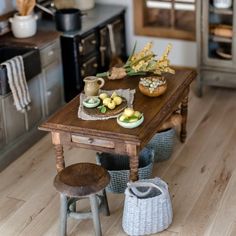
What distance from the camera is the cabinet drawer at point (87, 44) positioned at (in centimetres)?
471

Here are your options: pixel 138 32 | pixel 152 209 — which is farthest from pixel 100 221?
pixel 138 32

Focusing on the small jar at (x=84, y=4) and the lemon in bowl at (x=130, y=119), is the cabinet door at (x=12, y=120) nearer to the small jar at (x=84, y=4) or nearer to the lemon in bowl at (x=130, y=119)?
the lemon in bowl at (x=130, y=119)

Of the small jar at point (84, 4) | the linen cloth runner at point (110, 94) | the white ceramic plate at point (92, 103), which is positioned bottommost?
the linen cloth runner at point (110, 94)

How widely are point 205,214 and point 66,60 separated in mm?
1889

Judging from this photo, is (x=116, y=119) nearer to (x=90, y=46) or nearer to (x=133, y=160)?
(x=133, y=160)

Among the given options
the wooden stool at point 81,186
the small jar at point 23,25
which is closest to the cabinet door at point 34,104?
the small jar at point 23,25

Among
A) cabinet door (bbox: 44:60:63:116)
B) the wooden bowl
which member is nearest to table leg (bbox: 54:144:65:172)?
the wooden bowl

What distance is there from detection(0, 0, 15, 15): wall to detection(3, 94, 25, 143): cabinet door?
3.02 ft

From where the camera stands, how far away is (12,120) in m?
4.05

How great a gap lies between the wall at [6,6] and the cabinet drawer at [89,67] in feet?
2.41

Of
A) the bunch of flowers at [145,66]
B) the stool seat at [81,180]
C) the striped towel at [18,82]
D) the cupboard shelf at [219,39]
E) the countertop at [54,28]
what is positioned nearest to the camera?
the stool seat at [81,180]

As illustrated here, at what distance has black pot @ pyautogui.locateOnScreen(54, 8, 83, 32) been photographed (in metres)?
4.62

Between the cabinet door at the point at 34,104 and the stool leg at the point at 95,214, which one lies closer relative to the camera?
the stool leg at the point at 95,214

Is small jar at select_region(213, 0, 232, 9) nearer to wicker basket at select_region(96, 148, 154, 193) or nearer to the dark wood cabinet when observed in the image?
the dark wood cabinet
